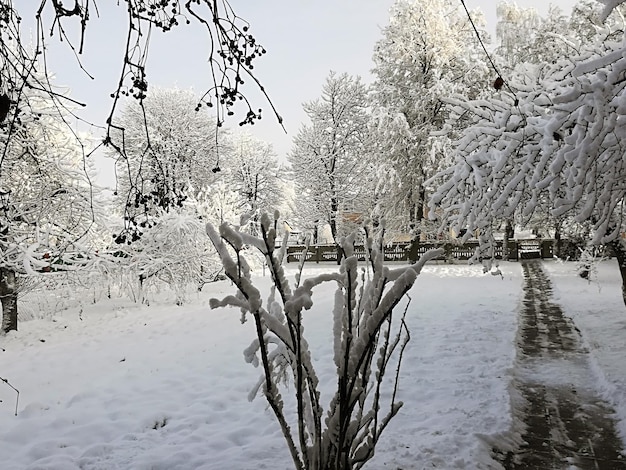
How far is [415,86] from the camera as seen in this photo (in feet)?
81.0

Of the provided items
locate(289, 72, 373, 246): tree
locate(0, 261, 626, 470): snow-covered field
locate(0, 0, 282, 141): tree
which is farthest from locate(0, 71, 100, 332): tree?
A: locate(289, 72, 373, 246): tree

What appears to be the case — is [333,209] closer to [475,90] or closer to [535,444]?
[475,90]

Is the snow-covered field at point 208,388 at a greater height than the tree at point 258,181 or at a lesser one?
lesser

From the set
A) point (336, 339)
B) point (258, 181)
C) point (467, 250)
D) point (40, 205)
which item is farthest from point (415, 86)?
point (336, 339)

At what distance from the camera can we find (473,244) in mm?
29391

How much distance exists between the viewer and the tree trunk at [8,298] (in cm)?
1183

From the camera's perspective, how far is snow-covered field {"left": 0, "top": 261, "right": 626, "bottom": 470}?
4594 millimetres

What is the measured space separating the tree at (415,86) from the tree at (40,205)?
15595 millimetres

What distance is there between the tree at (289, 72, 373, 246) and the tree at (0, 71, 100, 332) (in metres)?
20.4

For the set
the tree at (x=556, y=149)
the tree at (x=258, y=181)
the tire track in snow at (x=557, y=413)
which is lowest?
the tire track in snow at (x=557, y=413)

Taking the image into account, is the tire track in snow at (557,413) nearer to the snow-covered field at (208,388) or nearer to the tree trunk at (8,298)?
the snow-covered field at (208,388)

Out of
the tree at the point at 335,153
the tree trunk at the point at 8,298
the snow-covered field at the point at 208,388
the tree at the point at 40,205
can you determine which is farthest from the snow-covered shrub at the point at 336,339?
the tree at the point at 335,153

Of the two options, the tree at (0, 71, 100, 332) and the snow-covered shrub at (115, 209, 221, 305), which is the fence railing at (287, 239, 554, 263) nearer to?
the snow-covered shrub at (115, 209, 221, 305)

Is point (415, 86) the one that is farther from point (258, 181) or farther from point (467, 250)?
point (258, 181)
